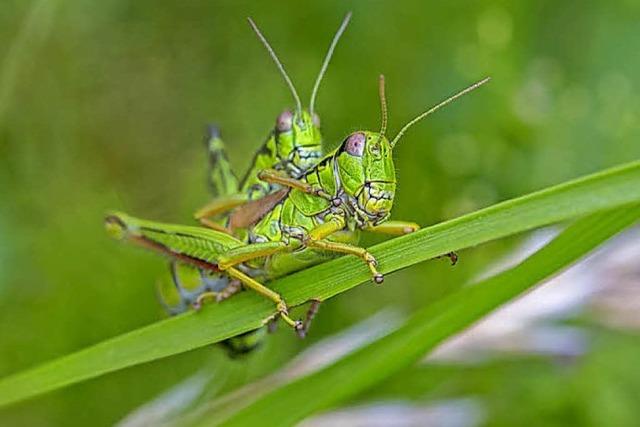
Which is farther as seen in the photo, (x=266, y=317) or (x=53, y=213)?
(x=53, y=213)

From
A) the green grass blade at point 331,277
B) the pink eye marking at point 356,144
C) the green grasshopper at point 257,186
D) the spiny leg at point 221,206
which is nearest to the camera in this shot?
the green grass blade at point 331,277

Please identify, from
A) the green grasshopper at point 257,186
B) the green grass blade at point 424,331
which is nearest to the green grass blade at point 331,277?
the green grass blade at point 424,331

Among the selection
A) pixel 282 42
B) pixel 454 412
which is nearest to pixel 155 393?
pixel 454 412

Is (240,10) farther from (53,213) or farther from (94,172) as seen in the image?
(53,213)

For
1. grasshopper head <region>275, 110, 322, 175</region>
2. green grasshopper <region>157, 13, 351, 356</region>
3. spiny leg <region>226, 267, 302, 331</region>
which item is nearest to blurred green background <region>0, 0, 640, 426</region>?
green grasshopper <region>157, 13, 351, 356</region>

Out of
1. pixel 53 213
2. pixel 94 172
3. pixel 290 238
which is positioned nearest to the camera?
pixel 290 238

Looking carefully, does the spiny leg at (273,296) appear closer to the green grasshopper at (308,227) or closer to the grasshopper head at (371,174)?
the green grasshopper at (308,227)

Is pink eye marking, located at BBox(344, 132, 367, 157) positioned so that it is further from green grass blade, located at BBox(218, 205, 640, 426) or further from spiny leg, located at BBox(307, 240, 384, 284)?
green grass blade, located at BBox(218, 205, 640, 426)
